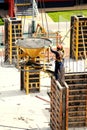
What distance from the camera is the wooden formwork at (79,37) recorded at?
36.3 metres

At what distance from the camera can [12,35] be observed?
36.1 metres

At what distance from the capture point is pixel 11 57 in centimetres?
3603

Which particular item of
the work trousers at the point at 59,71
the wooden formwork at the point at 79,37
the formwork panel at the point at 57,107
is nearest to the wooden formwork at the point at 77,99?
the work trousers at the point at 59,71

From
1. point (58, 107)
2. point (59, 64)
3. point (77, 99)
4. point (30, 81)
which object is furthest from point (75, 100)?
point (30, 81)

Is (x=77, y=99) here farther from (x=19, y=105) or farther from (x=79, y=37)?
(x=79, y=37)

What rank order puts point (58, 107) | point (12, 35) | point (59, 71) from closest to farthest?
1. point (58, 107)
2. point (59, 71)
3. point (12, 35)

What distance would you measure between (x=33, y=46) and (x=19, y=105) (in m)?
3.92

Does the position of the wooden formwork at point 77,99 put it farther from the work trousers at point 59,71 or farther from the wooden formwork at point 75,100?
the work trousers at point 59,71

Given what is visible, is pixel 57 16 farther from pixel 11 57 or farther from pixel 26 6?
pixel 11 57

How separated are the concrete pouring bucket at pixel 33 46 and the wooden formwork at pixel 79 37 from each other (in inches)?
314

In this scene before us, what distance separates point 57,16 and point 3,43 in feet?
32.6

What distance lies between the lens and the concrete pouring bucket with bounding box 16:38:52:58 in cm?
2762

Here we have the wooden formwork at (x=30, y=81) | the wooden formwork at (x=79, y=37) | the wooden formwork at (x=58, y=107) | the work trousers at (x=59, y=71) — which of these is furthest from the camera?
the wooden formwork at (x=79, y=37)

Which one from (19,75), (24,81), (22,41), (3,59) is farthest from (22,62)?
(3,59)
